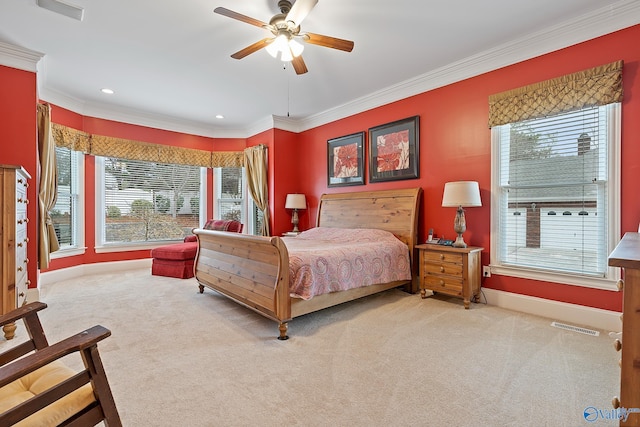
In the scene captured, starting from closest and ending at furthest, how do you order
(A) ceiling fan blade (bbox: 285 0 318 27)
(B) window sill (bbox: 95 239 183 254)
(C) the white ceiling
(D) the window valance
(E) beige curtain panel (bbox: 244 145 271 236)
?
(A) ceiling fan blade (bbox: 285 0 318 27) → (C) the white ceiling → (D) the window valance → (B) window sill (bbox: 95 239 183 254) → (E) beige curtain panel (bbox: 244 145 271 236)

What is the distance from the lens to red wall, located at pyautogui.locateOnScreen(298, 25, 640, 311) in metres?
2.55

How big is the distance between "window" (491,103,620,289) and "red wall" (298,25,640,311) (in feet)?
0.27

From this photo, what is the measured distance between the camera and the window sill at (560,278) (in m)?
2.64

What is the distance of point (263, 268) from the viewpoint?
8.79 feet

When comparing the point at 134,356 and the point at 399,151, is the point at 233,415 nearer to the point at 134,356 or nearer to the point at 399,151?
the point at 134,356

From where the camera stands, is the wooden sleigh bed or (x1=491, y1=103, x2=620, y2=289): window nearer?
the wooden sleigh bed

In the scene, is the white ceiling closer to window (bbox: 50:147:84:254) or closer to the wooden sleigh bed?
window (bbox: 50:147:84:254)

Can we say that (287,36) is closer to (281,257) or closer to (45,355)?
(281,257)

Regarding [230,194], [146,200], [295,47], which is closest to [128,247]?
[146,200]

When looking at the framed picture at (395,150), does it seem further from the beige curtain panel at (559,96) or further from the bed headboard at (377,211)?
the beige curtain panel at (559,96)

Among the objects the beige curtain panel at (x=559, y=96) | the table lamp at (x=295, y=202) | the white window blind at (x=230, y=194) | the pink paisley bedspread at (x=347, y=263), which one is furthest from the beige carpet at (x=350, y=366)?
the white window blind at (x=230, y=194)

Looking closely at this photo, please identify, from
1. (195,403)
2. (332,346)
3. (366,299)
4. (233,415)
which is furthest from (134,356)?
(366,299)


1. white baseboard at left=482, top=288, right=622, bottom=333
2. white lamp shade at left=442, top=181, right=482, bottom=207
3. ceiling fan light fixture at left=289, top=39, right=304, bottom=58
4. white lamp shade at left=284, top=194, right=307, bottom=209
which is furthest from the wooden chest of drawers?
white baseboard at left=482, top=288, right=622, bottom=333

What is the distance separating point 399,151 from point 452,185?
1.17 m
